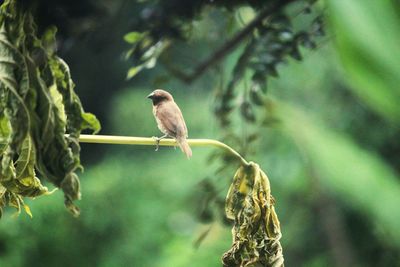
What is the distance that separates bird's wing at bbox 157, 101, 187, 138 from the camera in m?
0.49

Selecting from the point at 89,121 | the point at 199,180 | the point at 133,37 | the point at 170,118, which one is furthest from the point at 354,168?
the point at 89,121

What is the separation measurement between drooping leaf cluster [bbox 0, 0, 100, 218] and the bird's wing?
132 mm

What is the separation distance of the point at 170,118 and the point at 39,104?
6.6 inches

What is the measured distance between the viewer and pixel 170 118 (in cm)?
51

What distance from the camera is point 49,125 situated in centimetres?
34

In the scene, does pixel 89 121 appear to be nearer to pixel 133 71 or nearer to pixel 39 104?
pixel 39 104

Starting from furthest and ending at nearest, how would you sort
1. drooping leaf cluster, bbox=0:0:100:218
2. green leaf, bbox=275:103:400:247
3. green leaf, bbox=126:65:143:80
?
green leaf, bbox=275:103:400:247, green leaf, bbox=126:65:143:80, drooping leaf cluster, bbox=0:0:100:218

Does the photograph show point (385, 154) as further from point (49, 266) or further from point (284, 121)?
point (49, 266)

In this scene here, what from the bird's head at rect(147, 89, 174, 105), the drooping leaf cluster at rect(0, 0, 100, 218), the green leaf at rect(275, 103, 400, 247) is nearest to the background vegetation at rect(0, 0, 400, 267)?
the green leaf at rect(275, 103, 400, 247)

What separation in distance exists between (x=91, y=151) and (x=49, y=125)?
4.90 ft

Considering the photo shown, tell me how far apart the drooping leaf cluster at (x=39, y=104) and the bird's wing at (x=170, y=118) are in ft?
0.43

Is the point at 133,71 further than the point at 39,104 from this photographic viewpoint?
Yes

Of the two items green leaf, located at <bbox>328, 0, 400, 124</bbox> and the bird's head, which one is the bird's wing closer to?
the bird's head

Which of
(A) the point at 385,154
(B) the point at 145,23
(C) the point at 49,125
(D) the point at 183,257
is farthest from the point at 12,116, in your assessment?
(D) the point at 183,257
